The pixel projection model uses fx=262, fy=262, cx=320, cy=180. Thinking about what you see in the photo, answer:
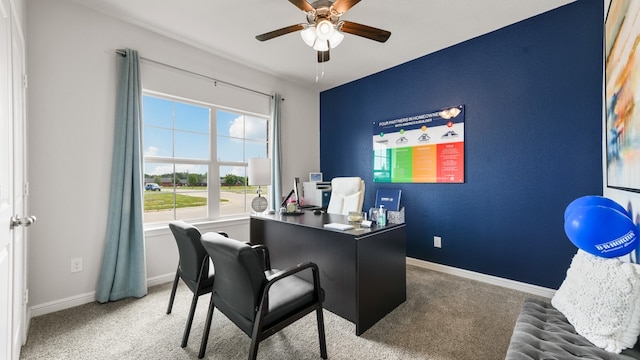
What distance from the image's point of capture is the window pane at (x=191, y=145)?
3207 mm

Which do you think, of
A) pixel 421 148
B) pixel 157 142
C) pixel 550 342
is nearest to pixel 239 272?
pixel 550 342

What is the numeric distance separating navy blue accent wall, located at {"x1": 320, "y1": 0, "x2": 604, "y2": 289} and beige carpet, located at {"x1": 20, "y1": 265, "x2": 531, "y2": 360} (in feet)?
2.03

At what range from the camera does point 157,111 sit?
120 inches

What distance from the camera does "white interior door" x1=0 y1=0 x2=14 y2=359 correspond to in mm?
1233

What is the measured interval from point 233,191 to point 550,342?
3.44 m

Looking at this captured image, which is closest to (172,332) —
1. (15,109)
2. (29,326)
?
(29,326)

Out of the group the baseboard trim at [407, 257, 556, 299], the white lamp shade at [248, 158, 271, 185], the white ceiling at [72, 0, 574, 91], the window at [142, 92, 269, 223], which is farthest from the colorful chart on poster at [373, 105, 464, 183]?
the window at [142, 92, 269, 223]

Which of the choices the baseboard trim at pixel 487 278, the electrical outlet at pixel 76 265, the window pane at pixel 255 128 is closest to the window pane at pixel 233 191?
the window pane at pixel 255 128

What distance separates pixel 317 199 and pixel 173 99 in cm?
237

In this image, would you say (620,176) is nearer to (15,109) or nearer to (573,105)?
(573,105)

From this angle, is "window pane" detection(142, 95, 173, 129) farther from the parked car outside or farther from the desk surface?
the desk surface

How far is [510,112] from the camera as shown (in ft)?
9.19

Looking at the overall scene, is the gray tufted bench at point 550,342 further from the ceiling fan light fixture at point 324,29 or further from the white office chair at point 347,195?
the ceiling fan light fixture at point 324,29

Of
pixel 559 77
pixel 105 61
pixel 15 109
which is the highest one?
pixel 105 61
